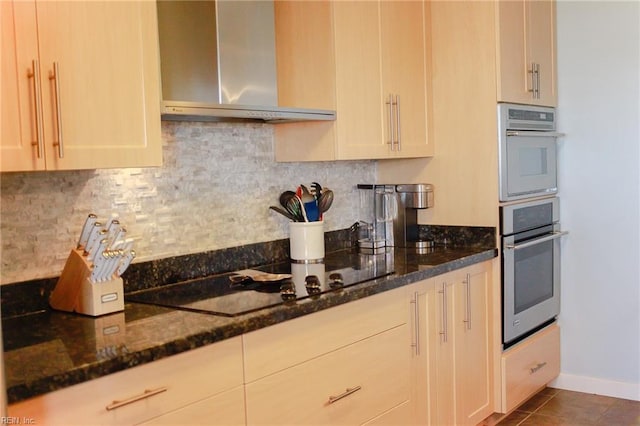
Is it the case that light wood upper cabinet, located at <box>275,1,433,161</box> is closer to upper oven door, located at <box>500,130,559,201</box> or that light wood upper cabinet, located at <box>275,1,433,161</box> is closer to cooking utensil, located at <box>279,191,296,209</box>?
cooking utensil, located at <box>279,191,296,209</box>

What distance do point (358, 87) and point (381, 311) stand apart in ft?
3.13

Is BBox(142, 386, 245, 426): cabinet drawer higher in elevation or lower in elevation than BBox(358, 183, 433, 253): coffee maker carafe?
lower

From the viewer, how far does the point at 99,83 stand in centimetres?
191

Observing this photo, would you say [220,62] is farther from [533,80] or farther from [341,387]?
[533,80]

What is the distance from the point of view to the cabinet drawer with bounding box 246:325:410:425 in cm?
204

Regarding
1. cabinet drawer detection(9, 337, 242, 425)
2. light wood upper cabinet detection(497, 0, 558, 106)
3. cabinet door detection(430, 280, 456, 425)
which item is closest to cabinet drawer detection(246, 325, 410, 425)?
cabinet drawer detection(9, 337, 242, 425)

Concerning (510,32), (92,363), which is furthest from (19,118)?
(510,32)

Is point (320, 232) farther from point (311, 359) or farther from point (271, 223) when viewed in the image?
point (311, 359)

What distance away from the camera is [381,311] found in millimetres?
2500

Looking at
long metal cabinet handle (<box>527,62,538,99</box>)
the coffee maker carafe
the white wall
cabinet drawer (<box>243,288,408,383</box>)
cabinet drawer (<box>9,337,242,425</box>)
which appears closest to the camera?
cabinet drawer (<box>9,337,242,425</box>)

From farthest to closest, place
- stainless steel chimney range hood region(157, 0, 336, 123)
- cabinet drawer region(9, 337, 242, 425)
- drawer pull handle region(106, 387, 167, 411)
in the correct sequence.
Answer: stainless steel chimney range hood region(157, 0, 336, 123), drawer pull handle region(106, 387, 167, 411), cabinet drawer region(9, 337, 242, 425)

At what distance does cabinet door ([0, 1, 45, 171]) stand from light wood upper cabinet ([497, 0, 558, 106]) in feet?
6.91

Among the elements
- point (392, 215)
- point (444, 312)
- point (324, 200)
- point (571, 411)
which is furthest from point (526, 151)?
point (571, 411)

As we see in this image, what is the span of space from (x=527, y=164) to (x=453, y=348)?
1.03m
